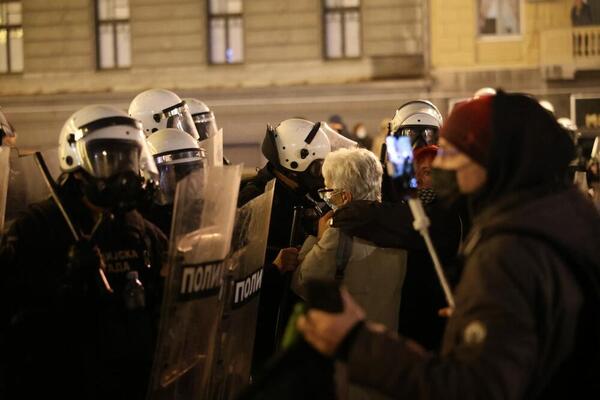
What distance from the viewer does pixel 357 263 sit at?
16.3 ft

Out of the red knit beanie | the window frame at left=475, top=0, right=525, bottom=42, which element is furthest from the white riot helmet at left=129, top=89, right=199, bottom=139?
the window frame at left=475, top=0, right=525, bottom=42

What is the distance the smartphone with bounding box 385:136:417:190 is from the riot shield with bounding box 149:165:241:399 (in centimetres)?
113

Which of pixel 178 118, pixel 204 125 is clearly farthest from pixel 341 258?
pixel 204 125

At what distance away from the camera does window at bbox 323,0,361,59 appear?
2616 centimetres

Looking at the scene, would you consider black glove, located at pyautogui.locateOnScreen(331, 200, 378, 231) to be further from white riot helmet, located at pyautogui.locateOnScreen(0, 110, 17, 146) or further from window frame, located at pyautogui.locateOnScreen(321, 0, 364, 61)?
window frame, located at pyautogui.locateOnScreen(321, 0, 364, 61)

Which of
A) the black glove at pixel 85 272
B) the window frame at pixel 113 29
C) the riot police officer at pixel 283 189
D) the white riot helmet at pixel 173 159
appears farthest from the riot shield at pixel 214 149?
the window frame at pixel 113 29

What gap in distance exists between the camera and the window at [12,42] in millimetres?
27562

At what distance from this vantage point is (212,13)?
26938 millimetres

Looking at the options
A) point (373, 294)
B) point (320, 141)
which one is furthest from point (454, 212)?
point (320, 141)

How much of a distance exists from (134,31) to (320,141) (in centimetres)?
2052

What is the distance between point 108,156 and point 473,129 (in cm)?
204

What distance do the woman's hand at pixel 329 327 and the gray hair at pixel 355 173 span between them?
7.78ft

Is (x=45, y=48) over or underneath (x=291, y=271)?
over

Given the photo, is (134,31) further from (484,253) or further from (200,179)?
(484,253)
